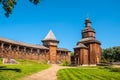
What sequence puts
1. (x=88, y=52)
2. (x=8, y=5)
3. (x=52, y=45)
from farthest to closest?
(x=52, y=45) → (x=88, y=52) → (x=8, y=5)

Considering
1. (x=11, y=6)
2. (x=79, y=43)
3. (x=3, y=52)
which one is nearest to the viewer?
(x=11, y=6)

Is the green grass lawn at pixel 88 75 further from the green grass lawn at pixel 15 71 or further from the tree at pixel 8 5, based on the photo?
the tree at pixel 8 5

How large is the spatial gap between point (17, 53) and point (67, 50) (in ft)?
84.9

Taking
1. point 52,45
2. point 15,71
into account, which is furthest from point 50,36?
point 15,71

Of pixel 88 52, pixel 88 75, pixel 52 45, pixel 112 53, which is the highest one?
pixel 52 45

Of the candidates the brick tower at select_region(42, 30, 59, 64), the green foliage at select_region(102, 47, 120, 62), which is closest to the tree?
the brick tower at select_region(42, 30, 59, 64)

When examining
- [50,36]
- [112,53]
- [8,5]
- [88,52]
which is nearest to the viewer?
[8,5]

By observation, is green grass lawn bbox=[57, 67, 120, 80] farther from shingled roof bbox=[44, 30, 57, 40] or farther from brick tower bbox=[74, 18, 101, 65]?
shingled roof bbox=[44, 30, 57, 40]

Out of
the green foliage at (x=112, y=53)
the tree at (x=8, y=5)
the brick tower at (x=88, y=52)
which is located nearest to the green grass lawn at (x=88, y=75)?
the tree at (x=8, y=5)

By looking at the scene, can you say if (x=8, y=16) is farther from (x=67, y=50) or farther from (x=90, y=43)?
(x=67, y=50)

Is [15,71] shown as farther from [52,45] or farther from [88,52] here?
[52,45]

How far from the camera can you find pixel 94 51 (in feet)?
240

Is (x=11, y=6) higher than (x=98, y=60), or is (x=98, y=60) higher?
(x=11, y=6)

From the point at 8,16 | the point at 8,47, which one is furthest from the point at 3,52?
the point at 8,16
